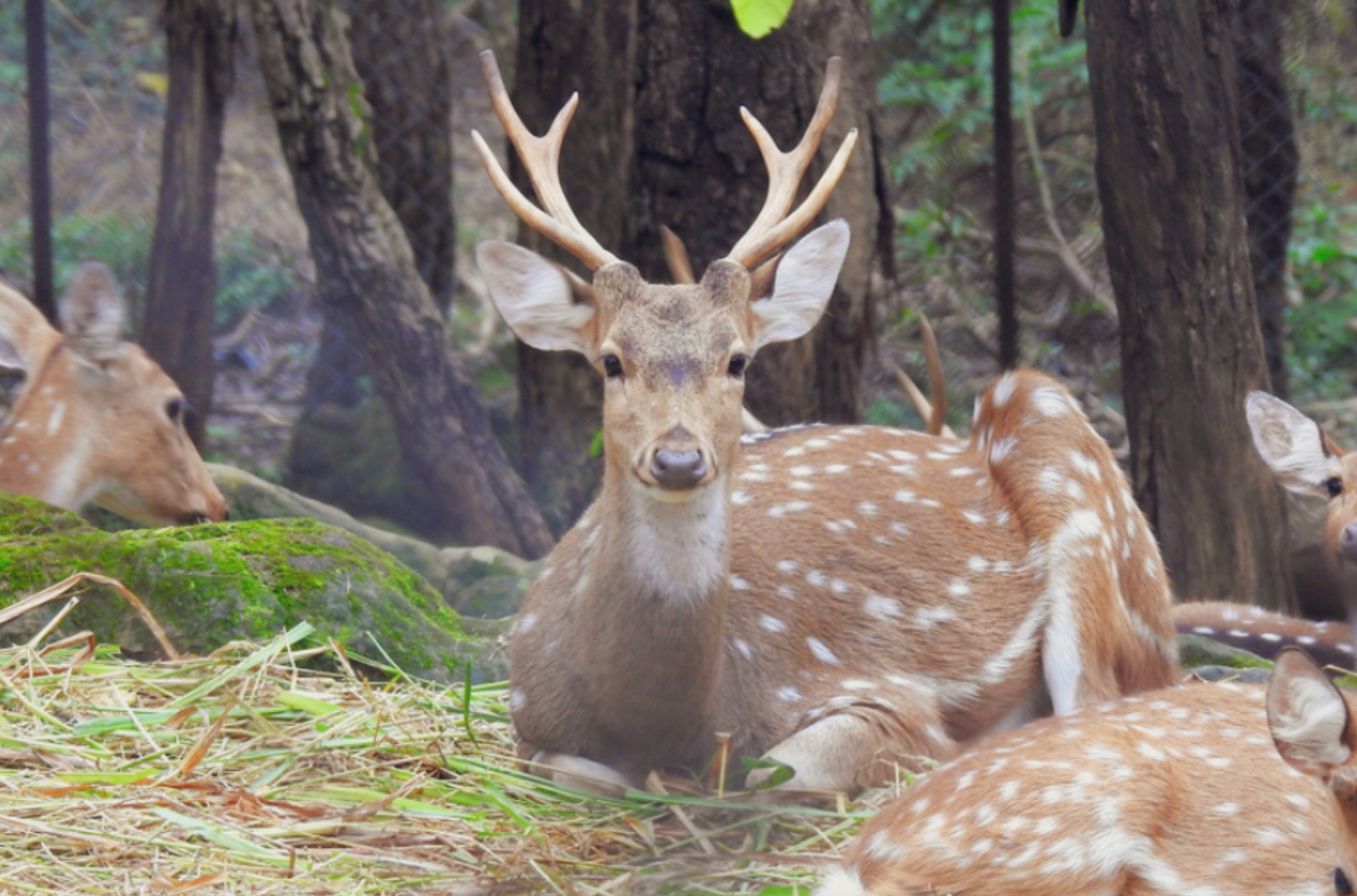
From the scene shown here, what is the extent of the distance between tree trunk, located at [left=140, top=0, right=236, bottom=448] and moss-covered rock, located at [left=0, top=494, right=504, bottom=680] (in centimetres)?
194

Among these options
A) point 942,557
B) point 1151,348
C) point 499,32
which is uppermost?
point 499,32

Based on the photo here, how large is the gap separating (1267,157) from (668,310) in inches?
194

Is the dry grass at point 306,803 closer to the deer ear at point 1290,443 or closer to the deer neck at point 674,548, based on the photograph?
the deer neck at point 674,548

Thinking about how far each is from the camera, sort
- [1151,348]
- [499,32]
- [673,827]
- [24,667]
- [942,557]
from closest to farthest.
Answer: [673,827] < [24,667] < [942,557] < [1151,348] < [499,32]

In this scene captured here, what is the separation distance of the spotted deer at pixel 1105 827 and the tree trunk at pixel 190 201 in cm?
428

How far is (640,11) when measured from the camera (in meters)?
6.00

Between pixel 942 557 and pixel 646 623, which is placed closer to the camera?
pixel 646 623

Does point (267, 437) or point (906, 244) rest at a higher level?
point (906, 244)

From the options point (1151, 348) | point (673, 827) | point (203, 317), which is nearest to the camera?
point (673, 827)

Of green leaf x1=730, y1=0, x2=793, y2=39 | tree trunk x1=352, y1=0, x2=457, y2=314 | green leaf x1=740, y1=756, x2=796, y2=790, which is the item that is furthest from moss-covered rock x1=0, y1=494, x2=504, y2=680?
tree trunk x1=352, y1=0, x2=457, y2=314

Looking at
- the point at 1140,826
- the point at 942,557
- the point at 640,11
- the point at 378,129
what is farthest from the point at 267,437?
the point at 1140,826

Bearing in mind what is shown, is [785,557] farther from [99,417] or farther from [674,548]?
[99,417]

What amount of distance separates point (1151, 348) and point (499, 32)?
6512 mm

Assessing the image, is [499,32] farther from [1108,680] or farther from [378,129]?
[1108,680]
